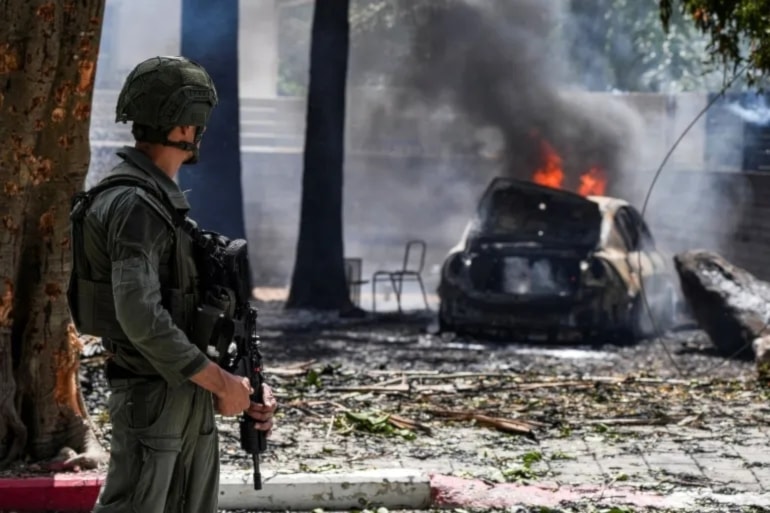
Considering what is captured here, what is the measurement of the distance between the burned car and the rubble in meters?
0.51

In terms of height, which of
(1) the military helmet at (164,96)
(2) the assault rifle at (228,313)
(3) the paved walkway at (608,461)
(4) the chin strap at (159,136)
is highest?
(1) the military helmet at (164,96)

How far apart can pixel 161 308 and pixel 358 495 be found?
2.56 metres

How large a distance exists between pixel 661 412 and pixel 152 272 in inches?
204

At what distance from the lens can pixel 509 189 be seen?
14492 mm

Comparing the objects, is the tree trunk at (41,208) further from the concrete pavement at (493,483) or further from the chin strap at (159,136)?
the chin strap at (159,136)

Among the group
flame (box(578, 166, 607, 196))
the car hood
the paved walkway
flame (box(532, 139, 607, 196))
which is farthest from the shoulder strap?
flame (box(578, 166, 607, 196))

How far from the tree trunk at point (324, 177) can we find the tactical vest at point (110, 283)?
1294 centimetres

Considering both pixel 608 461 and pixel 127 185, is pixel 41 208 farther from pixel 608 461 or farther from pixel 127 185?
pixel 608 461

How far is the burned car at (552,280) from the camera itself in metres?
12.9

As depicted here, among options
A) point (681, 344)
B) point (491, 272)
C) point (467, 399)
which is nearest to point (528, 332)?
point (491, 272)

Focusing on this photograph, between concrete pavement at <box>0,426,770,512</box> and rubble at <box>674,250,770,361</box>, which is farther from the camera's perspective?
rubble at <box>674,250,770,361</box>

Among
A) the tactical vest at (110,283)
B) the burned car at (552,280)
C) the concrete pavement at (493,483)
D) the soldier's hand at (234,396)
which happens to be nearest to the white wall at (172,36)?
the burned car at (552,280)

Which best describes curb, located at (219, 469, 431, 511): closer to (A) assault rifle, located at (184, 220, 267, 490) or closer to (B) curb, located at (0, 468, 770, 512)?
(B) curb, located at (0, 468, 770, 512)

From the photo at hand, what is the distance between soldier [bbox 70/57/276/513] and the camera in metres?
3.59
